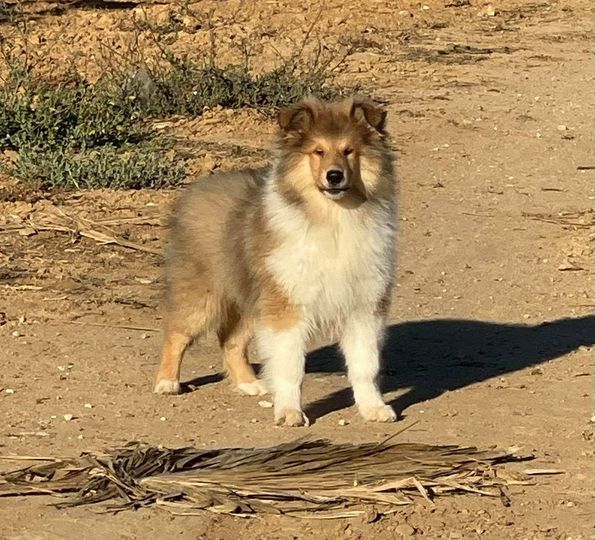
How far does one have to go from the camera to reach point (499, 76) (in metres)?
16.5

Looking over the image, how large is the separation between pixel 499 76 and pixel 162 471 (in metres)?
11.0

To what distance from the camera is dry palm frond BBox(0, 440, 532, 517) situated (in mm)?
6035

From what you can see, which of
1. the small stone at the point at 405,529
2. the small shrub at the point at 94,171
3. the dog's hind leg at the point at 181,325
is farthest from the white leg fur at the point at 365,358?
the small shrub at the point at 94,171

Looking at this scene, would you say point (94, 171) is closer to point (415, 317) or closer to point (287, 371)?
point (415, 317)

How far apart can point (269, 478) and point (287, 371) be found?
44.8 inches

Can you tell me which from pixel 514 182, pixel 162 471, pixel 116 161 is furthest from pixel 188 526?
pixel 514 182

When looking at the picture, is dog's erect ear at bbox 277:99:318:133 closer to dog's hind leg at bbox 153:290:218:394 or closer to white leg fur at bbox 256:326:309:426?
white leg fur at bbox 256:326:309:426

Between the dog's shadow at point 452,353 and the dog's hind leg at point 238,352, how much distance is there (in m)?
0.44

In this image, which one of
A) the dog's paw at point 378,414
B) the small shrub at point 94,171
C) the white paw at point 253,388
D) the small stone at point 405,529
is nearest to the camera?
the small stone at point 405,529

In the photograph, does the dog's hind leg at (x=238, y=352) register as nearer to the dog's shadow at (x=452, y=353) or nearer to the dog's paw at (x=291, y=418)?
the dog's shadow at (x=452, y=353)

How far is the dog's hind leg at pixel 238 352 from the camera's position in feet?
26.3

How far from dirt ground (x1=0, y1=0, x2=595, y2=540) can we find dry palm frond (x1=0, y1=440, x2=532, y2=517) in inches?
4.1

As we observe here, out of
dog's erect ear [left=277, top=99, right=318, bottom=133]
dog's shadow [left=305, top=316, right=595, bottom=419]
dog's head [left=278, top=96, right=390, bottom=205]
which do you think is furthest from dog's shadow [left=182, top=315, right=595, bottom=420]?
dog's erect ear [left=277, top=99, right=318, bottom=133]

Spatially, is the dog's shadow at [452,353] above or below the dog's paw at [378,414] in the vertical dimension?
below
